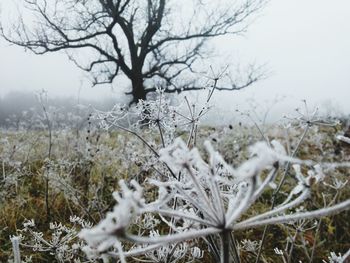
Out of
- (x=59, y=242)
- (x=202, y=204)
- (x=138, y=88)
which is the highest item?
(x=202, y=204)

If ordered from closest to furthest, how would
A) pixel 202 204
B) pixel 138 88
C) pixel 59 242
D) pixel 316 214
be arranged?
pixel 316 214 → pixel 202 204 → pixel 59 242 → pixel 138 88

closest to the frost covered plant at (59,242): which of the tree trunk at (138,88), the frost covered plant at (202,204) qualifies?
the frost covered plant at (202,204)

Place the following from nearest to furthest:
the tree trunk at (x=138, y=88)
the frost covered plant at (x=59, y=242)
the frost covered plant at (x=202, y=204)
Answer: the frost covered plant at (x=202, y=204)
the frost covered plant at (x=59, y=242)
the tree trunk at (x=138, y=88)

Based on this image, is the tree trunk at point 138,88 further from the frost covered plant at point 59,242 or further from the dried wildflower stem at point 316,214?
the dried wildflower stem at point 316,214

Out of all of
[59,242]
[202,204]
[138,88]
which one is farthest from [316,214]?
[138,88]

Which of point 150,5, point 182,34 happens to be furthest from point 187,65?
point 150,5

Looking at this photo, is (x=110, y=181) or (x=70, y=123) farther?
(x=70, y=123)

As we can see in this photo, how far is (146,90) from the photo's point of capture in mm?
20375

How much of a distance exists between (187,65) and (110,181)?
16295mm

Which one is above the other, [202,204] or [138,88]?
[202,204]

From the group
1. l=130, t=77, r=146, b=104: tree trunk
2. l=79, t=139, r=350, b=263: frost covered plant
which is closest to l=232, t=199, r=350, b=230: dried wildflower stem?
l=79, t=139, r=350, b=263: frost covered plant

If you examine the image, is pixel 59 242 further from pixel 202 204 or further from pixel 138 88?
pixel 138 88

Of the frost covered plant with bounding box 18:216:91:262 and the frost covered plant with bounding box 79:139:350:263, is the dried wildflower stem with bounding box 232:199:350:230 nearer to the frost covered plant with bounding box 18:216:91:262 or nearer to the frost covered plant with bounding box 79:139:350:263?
the frost covered plant with bounding box 79:139:350:263

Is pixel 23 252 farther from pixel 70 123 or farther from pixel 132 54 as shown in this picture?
pixel 132 54
